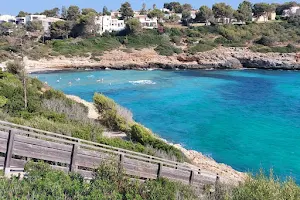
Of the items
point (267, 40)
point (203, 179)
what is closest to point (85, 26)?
point (267, 40)

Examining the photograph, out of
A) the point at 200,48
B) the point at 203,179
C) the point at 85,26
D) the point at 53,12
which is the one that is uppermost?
the point at 53,12

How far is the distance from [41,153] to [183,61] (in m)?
60.8

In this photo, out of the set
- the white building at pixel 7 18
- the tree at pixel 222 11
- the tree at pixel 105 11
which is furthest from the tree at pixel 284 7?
the white building at pixel 7 18

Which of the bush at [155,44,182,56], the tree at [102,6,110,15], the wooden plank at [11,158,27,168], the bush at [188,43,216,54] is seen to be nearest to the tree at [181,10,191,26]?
the bush at [188,43,216,54]

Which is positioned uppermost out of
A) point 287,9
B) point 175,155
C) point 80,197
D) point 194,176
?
point 287,9

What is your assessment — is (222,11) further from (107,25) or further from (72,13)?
(72,13)

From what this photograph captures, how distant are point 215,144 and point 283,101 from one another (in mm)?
18168

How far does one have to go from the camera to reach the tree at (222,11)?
92.9 metres

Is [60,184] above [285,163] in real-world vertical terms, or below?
above

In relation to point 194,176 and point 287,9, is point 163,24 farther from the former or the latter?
point 194,176

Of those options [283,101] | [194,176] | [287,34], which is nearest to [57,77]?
[283,101]

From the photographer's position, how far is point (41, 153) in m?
8.46

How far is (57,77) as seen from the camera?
173 feet

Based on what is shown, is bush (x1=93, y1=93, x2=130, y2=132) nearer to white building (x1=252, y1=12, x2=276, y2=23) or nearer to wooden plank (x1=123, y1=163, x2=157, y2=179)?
wooden plank (x1=123, y1=163, x2=157, y2=179)
